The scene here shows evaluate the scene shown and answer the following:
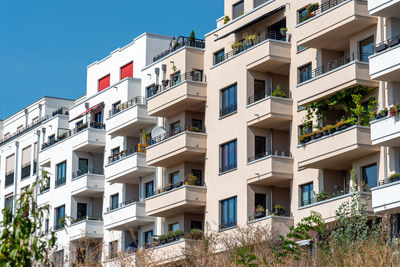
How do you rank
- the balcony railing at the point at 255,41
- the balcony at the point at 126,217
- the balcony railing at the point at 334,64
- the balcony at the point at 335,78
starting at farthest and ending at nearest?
the balcony at the point at 126,217 → the balcony railing at the point at 255,41 → the balcony railing at the point at 334,64 → the balcony at the point at 335,78

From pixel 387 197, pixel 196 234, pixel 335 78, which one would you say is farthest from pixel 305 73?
pixel 196 234

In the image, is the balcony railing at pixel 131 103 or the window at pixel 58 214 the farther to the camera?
the window at pixel 58 214

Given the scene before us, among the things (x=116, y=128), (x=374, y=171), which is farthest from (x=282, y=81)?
(x=116, y=128)

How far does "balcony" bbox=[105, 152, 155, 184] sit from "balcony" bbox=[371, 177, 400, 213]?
20388 mm

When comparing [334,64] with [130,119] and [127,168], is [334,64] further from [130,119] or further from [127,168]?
[127,168]

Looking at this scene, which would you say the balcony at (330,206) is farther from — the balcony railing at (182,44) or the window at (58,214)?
the window at (58,214)

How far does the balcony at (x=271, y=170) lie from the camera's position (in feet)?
158

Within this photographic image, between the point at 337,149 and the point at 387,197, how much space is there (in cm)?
398

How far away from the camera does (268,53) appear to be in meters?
48.8

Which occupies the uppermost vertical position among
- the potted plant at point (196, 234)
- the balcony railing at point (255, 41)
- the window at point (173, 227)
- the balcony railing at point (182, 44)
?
the balcony railing at point (182, 44)

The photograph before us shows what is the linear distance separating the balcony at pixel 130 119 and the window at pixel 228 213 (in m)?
9.27

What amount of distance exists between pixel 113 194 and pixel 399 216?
25.8 m

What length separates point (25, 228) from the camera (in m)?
19.2

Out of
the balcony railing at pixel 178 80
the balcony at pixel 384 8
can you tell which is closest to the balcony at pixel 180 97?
the balcony railing at pixel 178 80
